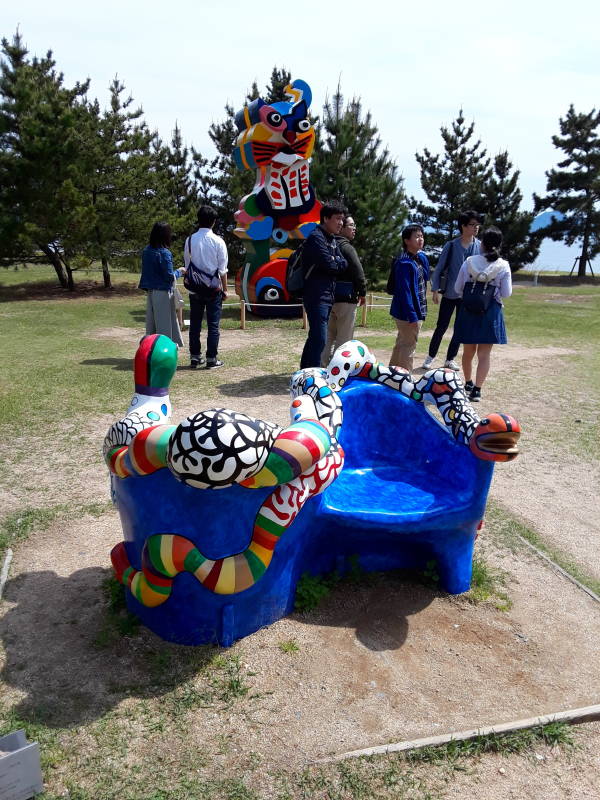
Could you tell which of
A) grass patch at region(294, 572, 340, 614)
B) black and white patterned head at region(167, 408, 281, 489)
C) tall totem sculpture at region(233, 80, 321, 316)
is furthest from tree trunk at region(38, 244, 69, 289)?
black and white patterned head at region(167, 408, 281, 489)

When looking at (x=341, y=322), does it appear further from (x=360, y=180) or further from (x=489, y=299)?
(x=360, y=180)

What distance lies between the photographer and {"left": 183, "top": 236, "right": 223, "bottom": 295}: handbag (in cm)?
712

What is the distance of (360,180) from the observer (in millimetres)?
13422

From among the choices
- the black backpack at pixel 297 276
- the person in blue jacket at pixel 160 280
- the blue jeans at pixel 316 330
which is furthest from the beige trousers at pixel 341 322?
the person in blue jacket at pixel 160 280

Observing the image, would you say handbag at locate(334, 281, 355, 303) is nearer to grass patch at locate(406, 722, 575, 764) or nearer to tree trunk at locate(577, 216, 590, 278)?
grass patch at locate(406, 722, 575, 764)

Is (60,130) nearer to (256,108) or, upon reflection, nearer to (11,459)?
(256,108)

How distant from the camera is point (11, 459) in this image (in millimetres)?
4707

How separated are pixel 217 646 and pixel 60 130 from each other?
13924 millimetres

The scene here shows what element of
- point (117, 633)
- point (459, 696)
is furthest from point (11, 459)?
point (459, 696)

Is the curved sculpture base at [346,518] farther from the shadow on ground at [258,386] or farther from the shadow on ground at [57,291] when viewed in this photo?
the shadow on ground at [57,291]

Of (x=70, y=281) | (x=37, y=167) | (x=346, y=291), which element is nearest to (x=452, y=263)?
(x=346, y=291)

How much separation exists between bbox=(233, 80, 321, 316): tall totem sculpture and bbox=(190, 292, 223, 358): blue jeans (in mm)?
3442

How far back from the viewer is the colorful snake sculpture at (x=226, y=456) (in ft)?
6.89

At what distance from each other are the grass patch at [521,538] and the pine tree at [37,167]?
12531 mm
